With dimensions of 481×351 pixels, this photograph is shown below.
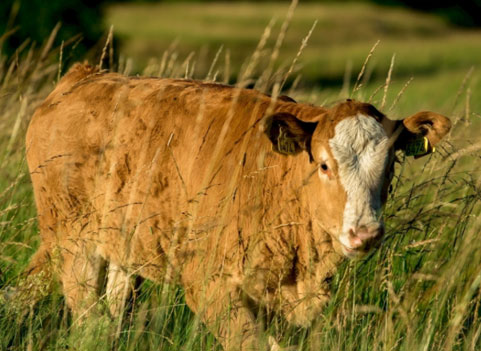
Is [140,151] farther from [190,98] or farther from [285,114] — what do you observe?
[285,114]

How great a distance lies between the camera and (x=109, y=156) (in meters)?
4.87

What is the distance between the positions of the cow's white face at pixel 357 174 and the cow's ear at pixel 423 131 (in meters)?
0.27

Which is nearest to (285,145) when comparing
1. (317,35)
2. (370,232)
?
(370,232)

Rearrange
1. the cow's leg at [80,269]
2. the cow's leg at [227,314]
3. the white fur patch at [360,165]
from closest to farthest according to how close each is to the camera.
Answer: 1. the white fur patch at [360,165]
2. the cow's leg at [227,314]
3. the cow's leg at [80,269]

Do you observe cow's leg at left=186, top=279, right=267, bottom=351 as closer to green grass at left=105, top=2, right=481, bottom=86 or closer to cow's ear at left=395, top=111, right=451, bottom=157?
cow's ear at left=395, top=111, right=451, bottom=157

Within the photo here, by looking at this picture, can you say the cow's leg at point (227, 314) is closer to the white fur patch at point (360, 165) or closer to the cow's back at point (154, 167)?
the cow's back at point (154, 167)

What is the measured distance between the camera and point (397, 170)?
779cm

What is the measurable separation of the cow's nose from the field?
0.27 metres

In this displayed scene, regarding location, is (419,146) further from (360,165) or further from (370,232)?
(370,232)

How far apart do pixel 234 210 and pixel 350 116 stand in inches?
34.4

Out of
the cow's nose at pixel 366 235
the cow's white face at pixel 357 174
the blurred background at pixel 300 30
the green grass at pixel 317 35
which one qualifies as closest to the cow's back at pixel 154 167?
the cow's white face at pixel 357 174

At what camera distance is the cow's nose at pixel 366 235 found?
11.9 feet

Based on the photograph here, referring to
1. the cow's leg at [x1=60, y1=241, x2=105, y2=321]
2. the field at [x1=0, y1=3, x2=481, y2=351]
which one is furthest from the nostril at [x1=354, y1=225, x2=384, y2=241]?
the cow's leg at [x1=60, y1=241, x2=105, y2=321]

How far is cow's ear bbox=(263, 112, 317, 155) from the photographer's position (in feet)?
13.3
